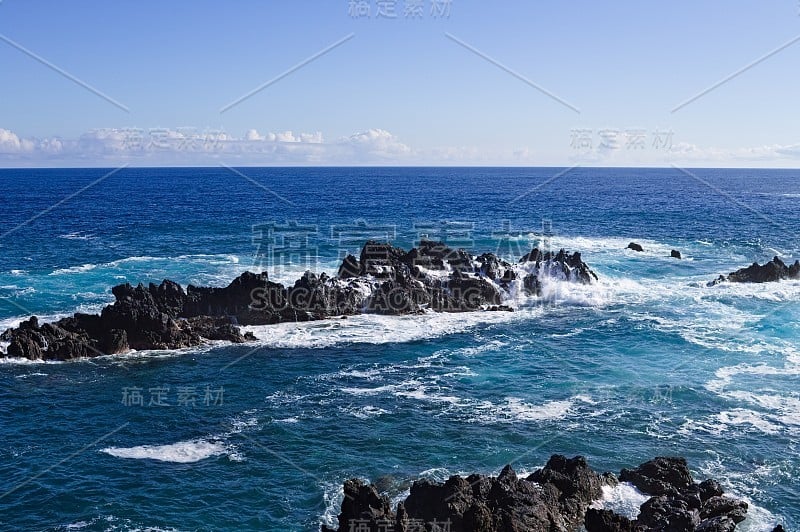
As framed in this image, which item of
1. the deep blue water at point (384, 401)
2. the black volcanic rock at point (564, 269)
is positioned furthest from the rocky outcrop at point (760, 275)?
the black volcanic rock at point (564, 269)

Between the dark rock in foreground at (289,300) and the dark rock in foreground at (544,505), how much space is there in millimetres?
24967

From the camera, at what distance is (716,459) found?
3008 centimetres

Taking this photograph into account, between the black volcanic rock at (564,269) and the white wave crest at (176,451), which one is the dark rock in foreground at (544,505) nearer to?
the white wave crest at (176,451)

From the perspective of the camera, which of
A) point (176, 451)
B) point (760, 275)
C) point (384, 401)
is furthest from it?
point (760, 275)

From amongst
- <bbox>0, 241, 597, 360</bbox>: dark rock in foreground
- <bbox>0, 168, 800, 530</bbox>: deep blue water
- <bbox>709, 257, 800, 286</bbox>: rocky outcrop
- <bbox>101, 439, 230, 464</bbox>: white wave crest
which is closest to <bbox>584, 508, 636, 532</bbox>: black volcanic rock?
<bbox>0, 168, 800, 530</bbox>: deep blue water

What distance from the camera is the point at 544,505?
975 inches

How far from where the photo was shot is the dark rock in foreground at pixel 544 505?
2316 cm

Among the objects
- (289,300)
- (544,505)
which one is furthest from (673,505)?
(289,300)

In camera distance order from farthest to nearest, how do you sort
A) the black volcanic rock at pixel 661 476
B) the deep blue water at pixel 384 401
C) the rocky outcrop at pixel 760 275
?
the rocky outcrop at pixel 760 275
the deep blue water at pixel 384 401
the black volcanic rock at pixel 661 476

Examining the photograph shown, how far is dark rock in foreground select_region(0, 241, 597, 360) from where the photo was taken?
1714 inches

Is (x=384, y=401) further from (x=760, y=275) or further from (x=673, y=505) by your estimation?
(x=760, y=275)

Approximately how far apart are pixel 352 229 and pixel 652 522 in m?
78.7

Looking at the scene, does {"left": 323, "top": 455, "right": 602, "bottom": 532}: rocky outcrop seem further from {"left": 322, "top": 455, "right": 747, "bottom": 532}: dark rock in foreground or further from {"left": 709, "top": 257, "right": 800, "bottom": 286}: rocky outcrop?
{"left": 709, "top": 257, "right": 800, "bottom": 286}: rocky outcrop

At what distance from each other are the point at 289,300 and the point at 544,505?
30.7 m
